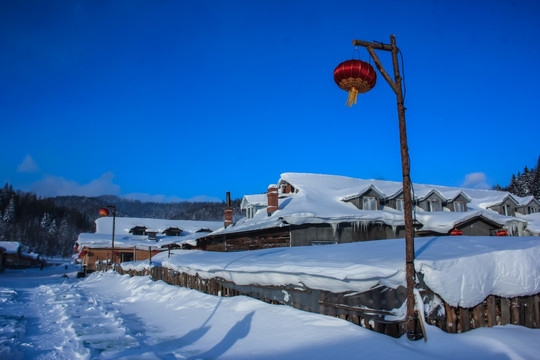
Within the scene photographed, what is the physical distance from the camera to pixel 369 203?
81.8ft

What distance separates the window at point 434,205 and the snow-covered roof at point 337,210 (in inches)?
22.5

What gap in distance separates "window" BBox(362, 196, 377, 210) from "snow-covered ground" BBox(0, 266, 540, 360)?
15684mm

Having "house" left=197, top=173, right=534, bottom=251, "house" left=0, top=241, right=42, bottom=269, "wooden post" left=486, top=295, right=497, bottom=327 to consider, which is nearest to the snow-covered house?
"house" left=0, top=241, right=42, bottom=269

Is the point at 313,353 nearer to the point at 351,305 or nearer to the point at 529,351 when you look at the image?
the point at 351,305

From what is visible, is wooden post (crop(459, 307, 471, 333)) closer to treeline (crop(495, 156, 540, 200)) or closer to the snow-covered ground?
the snow-covered ground

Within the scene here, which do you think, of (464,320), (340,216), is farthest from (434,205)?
(464,320)

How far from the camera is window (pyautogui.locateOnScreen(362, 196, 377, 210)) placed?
2486cm

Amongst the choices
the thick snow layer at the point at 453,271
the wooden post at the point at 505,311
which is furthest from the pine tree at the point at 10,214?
the wooden post at the point at 505,311

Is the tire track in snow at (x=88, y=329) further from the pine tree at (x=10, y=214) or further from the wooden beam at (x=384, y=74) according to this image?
the pine tree at (x=10, y=214)

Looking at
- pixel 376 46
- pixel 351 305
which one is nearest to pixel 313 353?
pixel 351 305

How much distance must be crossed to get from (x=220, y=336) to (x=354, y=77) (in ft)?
18.2

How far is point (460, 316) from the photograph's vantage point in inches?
213

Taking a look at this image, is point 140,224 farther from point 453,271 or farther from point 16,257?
point 453,271

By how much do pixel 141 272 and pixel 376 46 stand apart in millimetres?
18589
